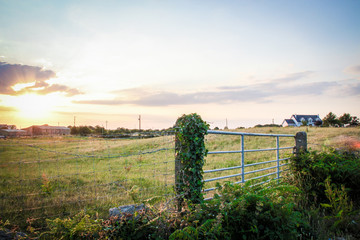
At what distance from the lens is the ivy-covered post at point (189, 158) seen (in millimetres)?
3975

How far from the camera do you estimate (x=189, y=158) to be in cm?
401

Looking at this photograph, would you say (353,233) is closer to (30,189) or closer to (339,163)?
(339,163)

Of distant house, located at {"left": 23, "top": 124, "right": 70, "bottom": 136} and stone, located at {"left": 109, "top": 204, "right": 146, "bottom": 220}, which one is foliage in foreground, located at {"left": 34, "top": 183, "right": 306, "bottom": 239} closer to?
stone, located at {"left": 109, "top": 204, "right": 146, "bottom": 220}

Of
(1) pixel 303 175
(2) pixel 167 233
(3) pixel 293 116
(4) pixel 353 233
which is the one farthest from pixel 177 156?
(3) pixel 293 116

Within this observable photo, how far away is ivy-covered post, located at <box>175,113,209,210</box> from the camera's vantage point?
156 inches

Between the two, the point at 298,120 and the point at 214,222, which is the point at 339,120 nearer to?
the point at 298,120

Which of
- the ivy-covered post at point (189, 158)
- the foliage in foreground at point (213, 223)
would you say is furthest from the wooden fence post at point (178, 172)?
the foliage in foreground at point (213, 223)

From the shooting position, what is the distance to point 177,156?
4070mm

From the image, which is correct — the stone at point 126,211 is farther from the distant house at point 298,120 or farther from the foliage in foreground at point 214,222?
the distant house at point 298,120

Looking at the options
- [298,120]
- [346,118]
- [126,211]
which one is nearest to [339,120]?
[346,118]

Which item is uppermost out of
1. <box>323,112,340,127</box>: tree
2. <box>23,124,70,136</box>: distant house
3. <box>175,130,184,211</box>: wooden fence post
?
<box>323,112,340,127</box>: tree

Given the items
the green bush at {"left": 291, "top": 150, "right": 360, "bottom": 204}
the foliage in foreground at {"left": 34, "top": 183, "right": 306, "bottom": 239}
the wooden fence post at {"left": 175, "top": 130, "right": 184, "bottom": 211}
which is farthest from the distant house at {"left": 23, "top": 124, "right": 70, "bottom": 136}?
the green bush at {"left": 291, "top": 150, "right": 360, "bottom": 204}

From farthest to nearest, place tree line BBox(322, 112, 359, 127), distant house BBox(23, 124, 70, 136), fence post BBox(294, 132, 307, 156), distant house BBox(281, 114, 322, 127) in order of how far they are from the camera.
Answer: distant house BBox(281, 114, 322, 127)
tree line BBox(322, 112, 359, 127)
fence post BBox(294, 132, 307, 156)
distant house BBox(23, 124, 70, 136)

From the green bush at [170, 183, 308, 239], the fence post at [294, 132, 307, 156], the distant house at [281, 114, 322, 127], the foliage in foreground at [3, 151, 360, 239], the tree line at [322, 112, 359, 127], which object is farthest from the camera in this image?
the distant house at [281, 114, 322, 127]
